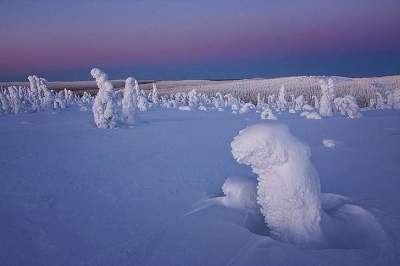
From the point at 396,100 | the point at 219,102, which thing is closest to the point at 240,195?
the point at 396,100

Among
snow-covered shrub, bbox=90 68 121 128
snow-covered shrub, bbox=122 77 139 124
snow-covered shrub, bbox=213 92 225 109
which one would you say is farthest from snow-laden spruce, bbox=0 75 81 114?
snow-covered shrub, bbox=90 68 121 128

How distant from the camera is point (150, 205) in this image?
6.58 m

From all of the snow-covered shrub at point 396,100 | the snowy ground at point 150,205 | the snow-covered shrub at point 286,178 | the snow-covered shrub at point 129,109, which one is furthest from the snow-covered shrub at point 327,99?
the snow-covered shrub at point 286,178

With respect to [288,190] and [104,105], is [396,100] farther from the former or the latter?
[288,190]

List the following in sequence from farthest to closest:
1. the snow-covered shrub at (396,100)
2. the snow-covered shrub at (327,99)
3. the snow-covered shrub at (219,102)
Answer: the snow-covered shrub at (219,102) → the snow-covered shrub at (396,100) → the snow-covered shrub at (327,99)

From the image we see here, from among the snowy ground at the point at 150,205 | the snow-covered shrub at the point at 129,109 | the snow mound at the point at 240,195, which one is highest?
the snow-covered shrub at the point at 129,109

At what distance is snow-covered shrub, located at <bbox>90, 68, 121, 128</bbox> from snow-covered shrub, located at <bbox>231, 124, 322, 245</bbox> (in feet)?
52.8

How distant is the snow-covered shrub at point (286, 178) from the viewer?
5.09 meters

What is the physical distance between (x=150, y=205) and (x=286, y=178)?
265 centimetres

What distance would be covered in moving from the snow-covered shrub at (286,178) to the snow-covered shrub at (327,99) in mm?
27679

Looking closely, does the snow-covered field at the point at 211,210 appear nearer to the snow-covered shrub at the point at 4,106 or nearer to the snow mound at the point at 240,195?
the snow mound at the point at 240,195

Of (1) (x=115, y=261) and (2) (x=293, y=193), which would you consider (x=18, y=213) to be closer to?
(1) (x=115, y=261)

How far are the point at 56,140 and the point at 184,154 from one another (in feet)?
21.3

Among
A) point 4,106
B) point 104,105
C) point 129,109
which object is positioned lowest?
point 129,109
